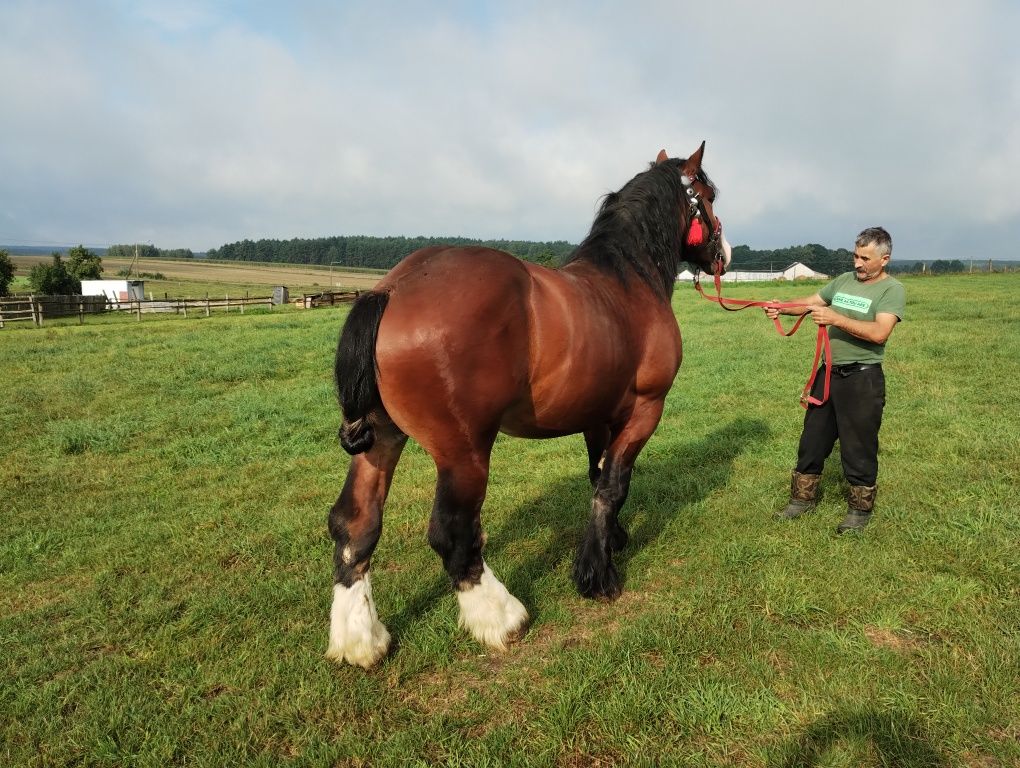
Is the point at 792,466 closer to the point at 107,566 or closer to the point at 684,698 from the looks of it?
the point at 684,698

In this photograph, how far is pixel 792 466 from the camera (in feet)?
20.8

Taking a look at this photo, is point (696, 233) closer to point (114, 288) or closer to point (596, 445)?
point (596, 445)

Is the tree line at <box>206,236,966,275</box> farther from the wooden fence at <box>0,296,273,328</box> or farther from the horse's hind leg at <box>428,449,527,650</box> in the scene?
the horse's hind leg at <box>428,449,527,650</box>

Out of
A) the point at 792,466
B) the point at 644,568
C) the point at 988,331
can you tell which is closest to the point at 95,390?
the point at 644,568

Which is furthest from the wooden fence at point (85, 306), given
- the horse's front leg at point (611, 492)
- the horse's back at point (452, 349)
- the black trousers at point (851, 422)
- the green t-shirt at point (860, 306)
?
the green t-shirt at point (860, 306)

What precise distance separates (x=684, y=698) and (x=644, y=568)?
1.45 meters

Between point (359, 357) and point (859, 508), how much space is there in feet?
13.3

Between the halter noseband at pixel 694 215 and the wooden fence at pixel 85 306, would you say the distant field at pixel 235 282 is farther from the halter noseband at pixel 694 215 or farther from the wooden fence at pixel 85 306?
the halter noseband at pixel 694 215

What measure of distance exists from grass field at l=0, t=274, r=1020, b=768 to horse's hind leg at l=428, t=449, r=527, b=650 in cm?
16

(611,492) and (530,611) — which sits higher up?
(611,492)

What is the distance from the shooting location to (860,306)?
14.9ft

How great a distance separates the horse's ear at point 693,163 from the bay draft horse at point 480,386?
1.03 m

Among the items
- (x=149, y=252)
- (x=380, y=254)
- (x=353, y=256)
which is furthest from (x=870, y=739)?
(x=149, y=252)

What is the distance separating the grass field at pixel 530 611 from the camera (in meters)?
2.69
